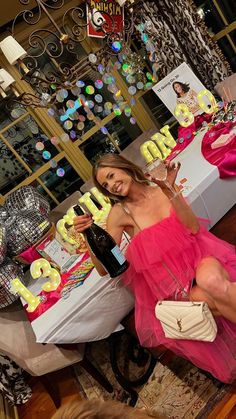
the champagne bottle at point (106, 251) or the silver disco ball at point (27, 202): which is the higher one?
the silver disco ball at point (27, 202)

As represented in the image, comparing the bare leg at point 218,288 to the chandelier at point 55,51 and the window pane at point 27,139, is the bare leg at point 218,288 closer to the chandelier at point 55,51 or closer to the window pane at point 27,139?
the chandelier at point 55,51

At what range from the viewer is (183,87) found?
3.57 meters

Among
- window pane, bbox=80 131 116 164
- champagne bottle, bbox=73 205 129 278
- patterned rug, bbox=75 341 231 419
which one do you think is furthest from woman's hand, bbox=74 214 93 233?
window pane, bbox=80 131 116 164

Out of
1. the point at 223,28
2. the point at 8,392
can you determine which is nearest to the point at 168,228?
the point at 8,392

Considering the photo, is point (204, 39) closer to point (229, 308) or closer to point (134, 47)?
point (134, 47)


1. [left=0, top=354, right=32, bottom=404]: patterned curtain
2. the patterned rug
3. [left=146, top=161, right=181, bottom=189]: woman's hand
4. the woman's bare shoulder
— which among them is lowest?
the patterned rug

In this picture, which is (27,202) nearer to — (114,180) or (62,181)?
(62,181)

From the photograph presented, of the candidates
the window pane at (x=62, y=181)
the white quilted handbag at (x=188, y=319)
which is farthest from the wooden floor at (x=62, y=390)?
the window pane at (x=62, y=181)

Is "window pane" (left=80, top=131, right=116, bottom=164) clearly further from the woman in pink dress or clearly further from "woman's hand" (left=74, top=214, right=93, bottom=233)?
"woman's hand" (left=74, top=214, right=93, bottom=233)

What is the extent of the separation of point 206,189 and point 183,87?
51.8 inches

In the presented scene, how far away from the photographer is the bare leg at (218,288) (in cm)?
171

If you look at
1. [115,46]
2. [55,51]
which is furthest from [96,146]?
[55,51]

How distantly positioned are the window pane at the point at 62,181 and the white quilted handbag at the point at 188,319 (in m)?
2.81

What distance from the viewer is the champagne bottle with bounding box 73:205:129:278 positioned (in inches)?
78.6
